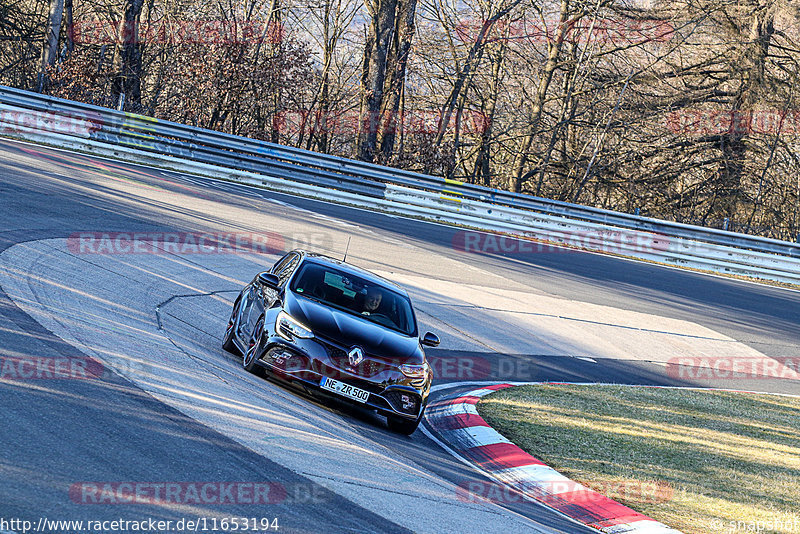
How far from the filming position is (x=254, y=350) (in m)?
8.87

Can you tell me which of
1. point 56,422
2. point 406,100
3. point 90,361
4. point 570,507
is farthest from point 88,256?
point 406,100

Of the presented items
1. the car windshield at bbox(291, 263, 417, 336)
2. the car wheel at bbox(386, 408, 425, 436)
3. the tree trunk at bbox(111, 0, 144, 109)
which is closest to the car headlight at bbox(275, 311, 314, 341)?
the car windshield at bbox(291, 263, 417, 336)

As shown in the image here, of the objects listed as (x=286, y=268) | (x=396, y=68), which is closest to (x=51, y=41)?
(x=396, y=68)

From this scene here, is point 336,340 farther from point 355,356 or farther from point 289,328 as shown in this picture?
point 289,328

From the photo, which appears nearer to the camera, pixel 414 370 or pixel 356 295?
pixel 414 370

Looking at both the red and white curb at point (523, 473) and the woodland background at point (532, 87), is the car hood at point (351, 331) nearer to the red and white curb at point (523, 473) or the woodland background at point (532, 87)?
the red and white curb at point (523, 473)

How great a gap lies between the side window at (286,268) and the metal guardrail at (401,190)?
45.0 feet

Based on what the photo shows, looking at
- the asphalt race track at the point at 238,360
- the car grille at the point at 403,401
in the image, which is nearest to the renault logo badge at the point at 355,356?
the car grille at the point at 403,401

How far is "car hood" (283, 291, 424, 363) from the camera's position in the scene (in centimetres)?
867

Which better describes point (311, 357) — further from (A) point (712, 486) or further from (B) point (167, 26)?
(B) point (167, 26)

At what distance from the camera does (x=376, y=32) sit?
3003cm

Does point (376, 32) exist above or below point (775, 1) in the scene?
below

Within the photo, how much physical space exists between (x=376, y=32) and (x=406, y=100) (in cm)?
390

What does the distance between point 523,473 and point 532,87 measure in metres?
27.7
